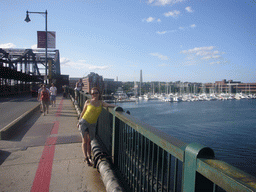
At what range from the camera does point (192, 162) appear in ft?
4.76

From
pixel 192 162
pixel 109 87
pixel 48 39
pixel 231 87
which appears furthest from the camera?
pixel 231 87

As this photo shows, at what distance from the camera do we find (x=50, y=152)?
5059mm

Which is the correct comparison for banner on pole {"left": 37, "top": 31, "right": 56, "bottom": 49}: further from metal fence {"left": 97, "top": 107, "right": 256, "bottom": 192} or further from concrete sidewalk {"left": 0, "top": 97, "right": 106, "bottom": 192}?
metal fence {"left": 97, "top": 107, "right": 256, "bottom": 192}

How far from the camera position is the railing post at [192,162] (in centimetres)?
141

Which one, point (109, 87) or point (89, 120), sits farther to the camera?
point (109, 87)

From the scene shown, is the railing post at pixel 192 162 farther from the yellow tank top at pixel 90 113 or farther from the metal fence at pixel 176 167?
the yellow tank top at pixel 90 113

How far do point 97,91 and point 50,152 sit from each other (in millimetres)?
2033

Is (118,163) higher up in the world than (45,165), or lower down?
higher up

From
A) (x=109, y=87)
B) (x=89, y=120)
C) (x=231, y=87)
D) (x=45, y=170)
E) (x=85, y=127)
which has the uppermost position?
(x=231, y=87)

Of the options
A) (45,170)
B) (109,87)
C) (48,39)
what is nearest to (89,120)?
(45,170)

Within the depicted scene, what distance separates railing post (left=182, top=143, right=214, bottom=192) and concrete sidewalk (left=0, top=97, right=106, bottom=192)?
2.16 m

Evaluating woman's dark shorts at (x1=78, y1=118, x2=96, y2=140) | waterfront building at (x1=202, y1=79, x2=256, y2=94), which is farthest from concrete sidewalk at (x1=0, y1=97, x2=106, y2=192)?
waterfront building at (x1=202, y1=79, x2=256, y2=94)

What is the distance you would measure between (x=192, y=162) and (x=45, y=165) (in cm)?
364

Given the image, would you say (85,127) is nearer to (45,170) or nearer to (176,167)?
(45,170)
